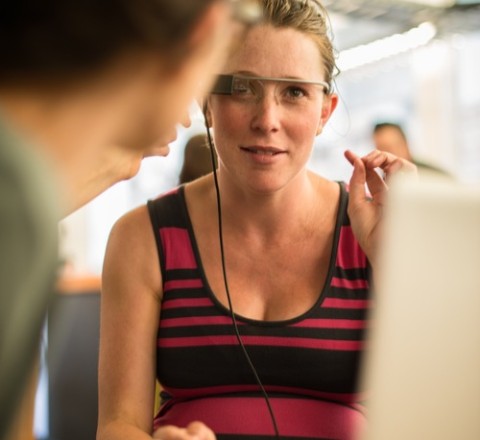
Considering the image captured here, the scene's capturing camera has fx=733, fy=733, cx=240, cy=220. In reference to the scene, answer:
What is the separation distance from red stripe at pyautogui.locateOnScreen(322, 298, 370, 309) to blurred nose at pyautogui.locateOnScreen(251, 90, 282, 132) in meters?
0.32

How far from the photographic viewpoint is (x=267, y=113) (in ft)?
4.25

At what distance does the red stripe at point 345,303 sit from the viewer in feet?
4.26

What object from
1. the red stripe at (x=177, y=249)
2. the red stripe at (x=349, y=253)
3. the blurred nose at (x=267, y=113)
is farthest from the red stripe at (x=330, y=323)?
the blurred nose at (x=267, y=113)

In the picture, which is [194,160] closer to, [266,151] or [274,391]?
[266,151]

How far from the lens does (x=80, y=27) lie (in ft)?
1.72

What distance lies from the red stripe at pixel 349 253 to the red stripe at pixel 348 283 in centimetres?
3

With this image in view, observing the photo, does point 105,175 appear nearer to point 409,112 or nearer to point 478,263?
point 478,263

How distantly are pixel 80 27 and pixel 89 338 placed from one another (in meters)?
2.86

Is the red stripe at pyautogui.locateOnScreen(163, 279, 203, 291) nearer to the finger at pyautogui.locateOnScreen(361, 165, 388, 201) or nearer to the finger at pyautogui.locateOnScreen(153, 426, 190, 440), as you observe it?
the finger at pyautogui.locateOnScreen(361, 165, 388, 201)

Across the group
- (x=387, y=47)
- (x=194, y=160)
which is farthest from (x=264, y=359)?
(x=387, y=47)

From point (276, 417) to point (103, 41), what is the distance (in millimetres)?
802

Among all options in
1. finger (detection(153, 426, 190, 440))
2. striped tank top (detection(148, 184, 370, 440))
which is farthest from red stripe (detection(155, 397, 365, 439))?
finger (detection(153, 426, 190, 440))

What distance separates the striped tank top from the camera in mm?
1206

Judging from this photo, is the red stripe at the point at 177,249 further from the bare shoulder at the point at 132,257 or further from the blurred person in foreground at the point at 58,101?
the blurred person in foreground at the point at 58,101
